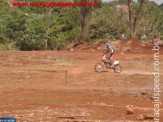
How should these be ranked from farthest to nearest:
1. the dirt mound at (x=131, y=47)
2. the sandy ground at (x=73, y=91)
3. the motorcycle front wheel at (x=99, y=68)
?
1. the dirt mound at (x=131, y=47)
2. the motorcycle front wheel at (x=99, y=68)
3. the sandy ground at (x=73, y=91)

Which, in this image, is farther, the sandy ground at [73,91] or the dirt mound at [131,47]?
the dirt mound at [131,47]

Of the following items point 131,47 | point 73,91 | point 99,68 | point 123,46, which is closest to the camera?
point 73,91

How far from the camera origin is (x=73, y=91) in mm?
14336

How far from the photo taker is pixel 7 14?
3672 cm

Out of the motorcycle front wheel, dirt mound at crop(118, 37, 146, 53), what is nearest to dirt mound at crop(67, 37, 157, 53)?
dirt mound at crop(118, 37, 146, 53)

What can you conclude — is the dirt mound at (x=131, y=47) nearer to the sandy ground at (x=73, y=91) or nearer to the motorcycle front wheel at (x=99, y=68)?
the sandy ground at (x=73, y=91)

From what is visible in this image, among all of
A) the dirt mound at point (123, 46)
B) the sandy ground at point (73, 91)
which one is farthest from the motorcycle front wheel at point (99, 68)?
the dirt mound at point (123, 46)

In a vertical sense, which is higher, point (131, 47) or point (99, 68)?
point (131, 47)

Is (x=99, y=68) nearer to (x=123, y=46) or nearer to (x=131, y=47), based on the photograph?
(x=131, y=47)

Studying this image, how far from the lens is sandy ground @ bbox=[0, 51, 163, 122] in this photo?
33.2 feet

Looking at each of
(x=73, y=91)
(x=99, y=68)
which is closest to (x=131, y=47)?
(x=99, y=68)

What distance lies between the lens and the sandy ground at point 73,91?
10.1 meters

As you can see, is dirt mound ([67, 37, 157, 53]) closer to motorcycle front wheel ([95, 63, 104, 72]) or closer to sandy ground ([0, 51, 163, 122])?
sandy ground ([0, 51, 163, 122])

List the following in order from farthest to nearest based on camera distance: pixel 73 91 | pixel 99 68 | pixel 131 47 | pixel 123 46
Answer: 1. pixel 123 46
2. pixel 131 47
3. pixel 99 68
4. pixel 73 91
